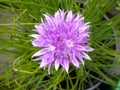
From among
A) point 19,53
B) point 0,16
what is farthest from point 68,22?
point 0,16

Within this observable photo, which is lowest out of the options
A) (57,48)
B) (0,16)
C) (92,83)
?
(92,83)

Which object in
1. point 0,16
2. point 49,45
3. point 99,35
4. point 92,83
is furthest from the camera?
point 0,16

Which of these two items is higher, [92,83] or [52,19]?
[52,19]

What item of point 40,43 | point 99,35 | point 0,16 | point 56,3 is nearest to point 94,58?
point 99,35

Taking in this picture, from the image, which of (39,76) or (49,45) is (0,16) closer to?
(39,76)

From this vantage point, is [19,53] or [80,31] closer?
[80,31]

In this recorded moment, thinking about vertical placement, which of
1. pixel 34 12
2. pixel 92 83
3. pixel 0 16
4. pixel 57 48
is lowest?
pixel 92 83

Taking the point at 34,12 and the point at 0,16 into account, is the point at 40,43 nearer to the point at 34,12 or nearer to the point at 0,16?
the point at 34,12

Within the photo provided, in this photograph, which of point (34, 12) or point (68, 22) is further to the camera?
point (34, 12)

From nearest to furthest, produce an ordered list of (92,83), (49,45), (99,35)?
1. (49,45)
2. (99,35)
3. (92,83)
